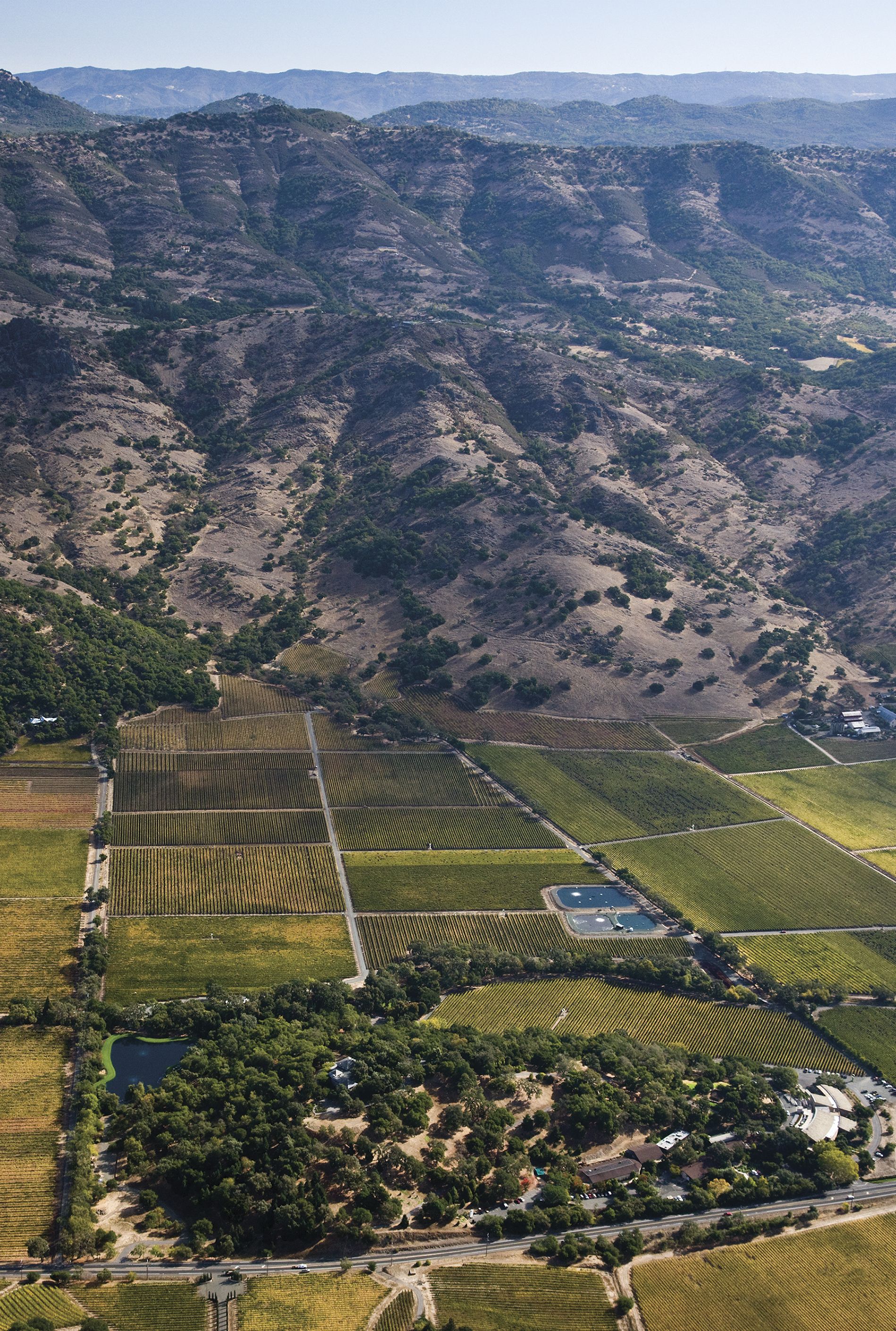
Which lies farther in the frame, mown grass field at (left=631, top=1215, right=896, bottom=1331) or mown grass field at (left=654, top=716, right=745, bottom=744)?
mown grass field at (left=654, top=716, right=745, bottom=744)

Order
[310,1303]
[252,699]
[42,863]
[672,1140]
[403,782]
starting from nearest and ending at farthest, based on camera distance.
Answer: [310,1303] < [672,1140] < [42,863] < [403,782] < [252,699]

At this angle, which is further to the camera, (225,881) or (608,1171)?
(225,881)

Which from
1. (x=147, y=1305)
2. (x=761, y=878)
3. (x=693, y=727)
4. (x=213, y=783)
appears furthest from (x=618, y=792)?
(x=147, y=1305)

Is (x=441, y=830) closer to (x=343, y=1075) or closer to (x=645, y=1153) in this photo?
(x=343, y=1075)

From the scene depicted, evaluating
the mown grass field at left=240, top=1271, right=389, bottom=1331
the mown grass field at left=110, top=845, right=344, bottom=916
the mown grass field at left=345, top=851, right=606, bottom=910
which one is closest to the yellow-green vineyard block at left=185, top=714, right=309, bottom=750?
the mown grass field at left=110, top=845, right=344, bottom=916

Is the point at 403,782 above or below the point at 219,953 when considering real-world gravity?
above

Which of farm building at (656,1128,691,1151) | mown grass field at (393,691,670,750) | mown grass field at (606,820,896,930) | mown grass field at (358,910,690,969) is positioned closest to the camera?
farm building at (656,1128,691,1151)

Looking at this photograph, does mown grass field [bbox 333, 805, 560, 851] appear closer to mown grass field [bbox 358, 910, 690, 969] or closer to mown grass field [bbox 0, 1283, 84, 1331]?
mown grass field [bbox 358, 910, 690, 969]
